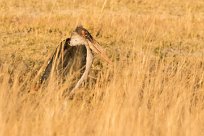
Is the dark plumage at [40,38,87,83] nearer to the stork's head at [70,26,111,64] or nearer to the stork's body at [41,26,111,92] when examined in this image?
the stork's body at [41,26,111,92]

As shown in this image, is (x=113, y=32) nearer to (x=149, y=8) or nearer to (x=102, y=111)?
(x=149, y=8)

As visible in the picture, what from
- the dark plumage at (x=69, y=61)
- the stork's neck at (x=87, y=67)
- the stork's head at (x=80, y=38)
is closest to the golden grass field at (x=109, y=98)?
the stork's neck at (x=87, y=67)

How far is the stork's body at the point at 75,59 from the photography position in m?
5.84

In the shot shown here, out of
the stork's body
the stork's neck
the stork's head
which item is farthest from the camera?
the stork's head

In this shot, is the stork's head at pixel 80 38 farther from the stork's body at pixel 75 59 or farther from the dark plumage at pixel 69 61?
the dark plumage at pixel 69 61

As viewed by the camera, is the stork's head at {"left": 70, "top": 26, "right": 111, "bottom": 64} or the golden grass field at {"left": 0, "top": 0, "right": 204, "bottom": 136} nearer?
the golden grass field at {"left": 0, "top": 0, "right": 204, "bottom": 136}

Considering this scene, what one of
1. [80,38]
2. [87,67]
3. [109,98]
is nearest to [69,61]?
[87,67]

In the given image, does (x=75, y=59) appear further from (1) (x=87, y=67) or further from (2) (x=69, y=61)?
(1) (x=87, y=67)

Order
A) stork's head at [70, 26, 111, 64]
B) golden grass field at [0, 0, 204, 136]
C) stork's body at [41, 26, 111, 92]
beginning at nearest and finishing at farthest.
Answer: golden grass field at [0, 0, 204, 136], stork's body at [41, 26, 111, 92], stork's head at [70, 26, 111, 64]

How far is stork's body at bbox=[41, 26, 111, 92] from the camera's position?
19.1ft

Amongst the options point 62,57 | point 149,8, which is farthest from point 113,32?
point 62,57

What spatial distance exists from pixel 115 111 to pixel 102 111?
186mm

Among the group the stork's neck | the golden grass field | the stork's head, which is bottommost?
the golden grass field

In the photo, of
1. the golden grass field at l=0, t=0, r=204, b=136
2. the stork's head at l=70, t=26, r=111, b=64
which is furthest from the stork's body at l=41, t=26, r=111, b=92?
the golden grass field at l=0, t=0, r=204, b=136
